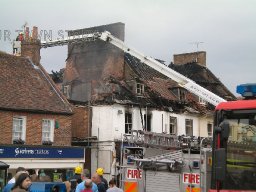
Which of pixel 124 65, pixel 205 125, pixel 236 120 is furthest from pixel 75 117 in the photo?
pixel 236 120

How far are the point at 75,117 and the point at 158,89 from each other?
635 centimetres

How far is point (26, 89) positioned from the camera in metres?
27.5

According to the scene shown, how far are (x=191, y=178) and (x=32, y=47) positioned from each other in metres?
21.4

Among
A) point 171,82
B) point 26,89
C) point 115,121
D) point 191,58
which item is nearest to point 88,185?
point 26,89

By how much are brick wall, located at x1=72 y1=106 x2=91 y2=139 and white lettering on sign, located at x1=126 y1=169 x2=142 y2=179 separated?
19.6 m

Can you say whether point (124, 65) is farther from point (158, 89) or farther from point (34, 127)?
point (34, 127)

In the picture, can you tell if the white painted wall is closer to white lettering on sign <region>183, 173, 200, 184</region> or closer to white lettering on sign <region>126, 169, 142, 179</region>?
white lettering on sign <region>126, 169, 142, 179</region>

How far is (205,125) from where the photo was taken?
36719 mm

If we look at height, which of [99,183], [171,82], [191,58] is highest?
[191,58]

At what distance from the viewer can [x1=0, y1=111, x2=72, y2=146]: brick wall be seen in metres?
25.1

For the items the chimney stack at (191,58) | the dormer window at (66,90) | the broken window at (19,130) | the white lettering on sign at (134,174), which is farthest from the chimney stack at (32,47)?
the white lettering on sign at (134,174)

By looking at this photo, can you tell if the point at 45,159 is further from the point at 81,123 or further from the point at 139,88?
the point at 139,88

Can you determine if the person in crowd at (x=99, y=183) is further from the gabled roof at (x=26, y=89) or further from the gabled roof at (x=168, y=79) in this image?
the gabled roof at (x=168, y=79)

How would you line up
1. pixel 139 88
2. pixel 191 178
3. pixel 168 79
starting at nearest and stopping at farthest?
pixel 191 178
pixel 139 88
pixel 168 79
